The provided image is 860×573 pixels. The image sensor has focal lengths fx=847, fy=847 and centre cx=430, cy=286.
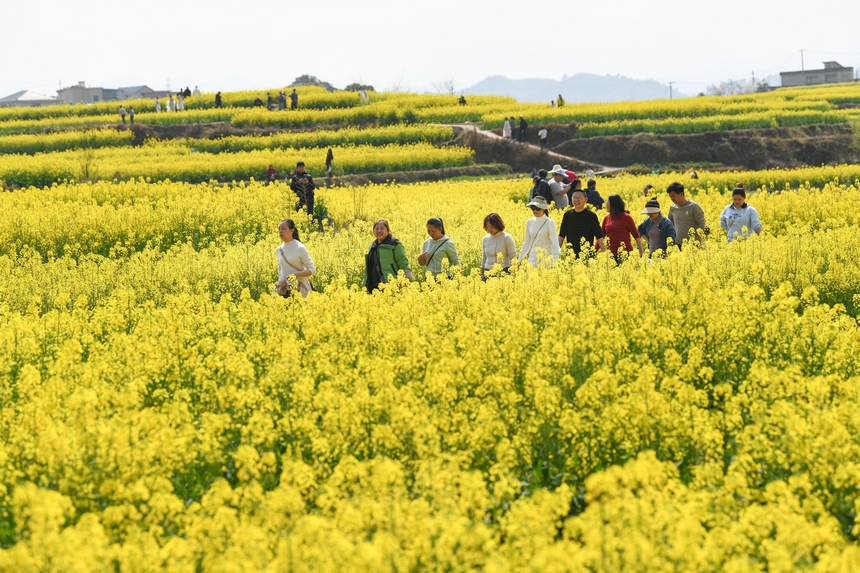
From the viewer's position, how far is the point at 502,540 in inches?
213

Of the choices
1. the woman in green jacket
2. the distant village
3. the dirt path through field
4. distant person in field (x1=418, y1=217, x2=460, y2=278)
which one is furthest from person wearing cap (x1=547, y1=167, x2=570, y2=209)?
the distant village

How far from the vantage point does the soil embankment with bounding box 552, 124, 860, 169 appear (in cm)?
4331

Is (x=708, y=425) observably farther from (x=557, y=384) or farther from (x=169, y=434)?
(x=169, y=434)

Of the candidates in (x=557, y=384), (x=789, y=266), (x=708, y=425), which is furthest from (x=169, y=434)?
(x=789, y=266)

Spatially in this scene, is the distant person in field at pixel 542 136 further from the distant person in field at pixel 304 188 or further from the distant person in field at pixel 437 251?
the distant person in field at pixel 437 251

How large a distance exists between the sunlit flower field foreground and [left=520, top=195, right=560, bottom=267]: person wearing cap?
14.7 inches

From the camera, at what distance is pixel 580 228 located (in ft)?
39.7

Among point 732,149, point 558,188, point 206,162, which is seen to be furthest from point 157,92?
point 558,188

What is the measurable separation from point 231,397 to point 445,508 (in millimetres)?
2584

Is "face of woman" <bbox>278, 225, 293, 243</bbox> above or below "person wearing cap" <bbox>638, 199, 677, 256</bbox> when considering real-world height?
above

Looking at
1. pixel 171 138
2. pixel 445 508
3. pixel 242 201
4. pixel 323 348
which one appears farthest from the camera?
pixel 171 138

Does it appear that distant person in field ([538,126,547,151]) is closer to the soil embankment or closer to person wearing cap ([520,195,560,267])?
the soil embankment

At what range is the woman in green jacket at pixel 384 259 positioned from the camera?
1083 centimetres

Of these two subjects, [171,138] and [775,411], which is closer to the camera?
[775,411]
